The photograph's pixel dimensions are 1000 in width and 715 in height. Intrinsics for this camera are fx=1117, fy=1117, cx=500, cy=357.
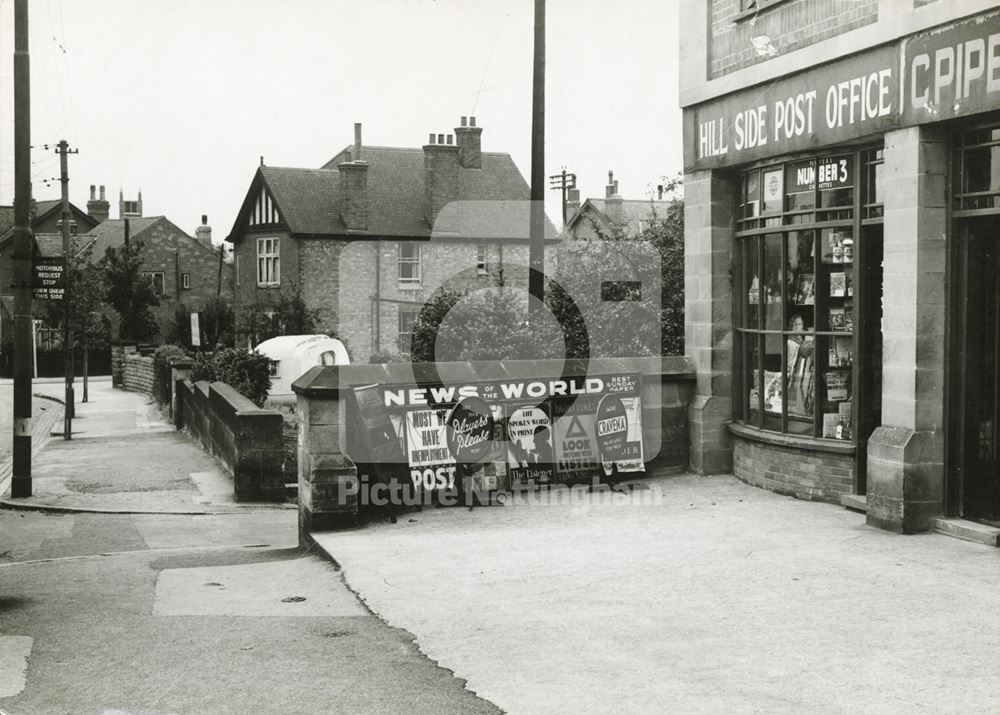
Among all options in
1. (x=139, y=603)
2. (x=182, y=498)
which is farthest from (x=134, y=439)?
(x=139, y=603)

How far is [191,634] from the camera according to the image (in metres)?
7.09

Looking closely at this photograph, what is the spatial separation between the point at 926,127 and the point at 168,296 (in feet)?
195

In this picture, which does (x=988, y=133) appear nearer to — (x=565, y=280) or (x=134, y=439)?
(x=565, y=280)

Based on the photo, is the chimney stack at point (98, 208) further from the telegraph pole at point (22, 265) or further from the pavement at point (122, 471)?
the telegraph pole at point (22, 265)

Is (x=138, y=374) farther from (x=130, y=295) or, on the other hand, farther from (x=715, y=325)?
(x=715, y=325)

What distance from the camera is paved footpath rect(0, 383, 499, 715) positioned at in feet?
18.9

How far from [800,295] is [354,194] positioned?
3925cm

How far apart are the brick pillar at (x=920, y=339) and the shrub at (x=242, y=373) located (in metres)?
21.9

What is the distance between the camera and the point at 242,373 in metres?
29.4

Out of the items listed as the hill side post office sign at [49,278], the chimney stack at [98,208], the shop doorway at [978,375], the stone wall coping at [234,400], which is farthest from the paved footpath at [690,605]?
the chimney stack at [98,208]

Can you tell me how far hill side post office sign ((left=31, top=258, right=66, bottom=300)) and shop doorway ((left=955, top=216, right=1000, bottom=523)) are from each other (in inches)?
578

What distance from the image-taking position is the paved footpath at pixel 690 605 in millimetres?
5656

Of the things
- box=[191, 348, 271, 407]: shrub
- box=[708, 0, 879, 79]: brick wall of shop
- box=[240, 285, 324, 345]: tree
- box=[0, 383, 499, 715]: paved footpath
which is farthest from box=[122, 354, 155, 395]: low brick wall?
box=[708, 0, 879, 79]: brick wall of shop

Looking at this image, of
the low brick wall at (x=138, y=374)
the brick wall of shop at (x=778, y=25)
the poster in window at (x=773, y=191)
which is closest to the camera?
the brick wall of shop at (x=778, y=25)
